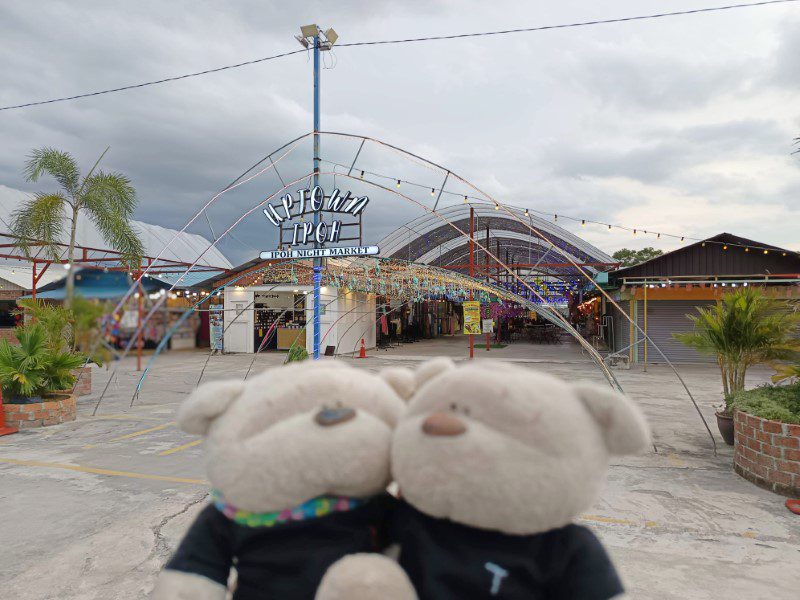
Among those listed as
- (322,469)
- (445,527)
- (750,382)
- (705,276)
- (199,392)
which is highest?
(705,276)

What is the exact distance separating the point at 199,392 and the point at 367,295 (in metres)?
19.6

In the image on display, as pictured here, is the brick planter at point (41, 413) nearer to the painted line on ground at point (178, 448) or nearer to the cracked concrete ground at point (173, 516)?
the cracked concrete ground at point (173, 516)

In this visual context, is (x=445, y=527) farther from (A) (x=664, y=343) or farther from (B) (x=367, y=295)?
(B) (x=367, y=295)

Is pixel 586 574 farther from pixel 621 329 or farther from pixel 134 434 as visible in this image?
pixel 621 329

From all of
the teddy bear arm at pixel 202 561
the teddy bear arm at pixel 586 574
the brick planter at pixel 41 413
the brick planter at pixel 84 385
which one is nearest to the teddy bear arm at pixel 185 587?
the teddy bear arm at pixel 202 561

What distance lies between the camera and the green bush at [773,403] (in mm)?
4620

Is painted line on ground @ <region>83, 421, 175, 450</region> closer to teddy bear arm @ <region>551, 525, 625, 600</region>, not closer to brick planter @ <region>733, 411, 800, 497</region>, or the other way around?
teddy bear arm @ <region>551, 525, 625, 600</region>

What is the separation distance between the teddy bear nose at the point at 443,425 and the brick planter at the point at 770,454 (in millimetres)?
4760

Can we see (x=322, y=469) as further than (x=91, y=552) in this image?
No

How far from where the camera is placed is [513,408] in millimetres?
1140

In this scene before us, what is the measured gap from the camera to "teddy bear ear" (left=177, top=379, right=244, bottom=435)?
1345 mm

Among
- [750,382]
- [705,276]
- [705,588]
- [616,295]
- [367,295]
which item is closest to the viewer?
[705,588]

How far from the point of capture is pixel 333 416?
124 centimetres

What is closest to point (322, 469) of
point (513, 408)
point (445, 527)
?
point (445, 527)
